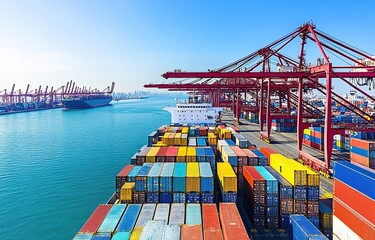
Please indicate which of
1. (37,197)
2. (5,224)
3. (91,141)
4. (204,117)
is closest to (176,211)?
(5,224)

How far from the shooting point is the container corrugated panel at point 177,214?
13701 millimetres

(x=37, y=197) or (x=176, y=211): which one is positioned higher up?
(x=176, y=211)

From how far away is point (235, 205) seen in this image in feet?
51.4

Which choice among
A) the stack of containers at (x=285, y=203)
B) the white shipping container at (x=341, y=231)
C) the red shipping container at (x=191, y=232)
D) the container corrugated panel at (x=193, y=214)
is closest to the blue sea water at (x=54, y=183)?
the container corrugated panel at (x=193, y=214)

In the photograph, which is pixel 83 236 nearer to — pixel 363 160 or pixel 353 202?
pixel 353 202

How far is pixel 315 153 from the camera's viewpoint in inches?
1470

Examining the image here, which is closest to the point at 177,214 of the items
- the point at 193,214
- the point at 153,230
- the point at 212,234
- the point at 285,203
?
the point at 193,214

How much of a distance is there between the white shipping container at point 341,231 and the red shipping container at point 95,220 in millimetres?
13083

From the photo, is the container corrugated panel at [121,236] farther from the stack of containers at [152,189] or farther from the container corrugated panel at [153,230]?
the stack of containers at [152,189]

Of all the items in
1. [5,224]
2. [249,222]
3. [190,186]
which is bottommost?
[5,224]

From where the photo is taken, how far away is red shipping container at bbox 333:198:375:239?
13.0 meters

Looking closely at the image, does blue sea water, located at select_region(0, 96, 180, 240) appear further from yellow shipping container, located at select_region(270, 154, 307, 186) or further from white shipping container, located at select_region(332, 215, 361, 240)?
white shipping container, located at select_region(332, 215, 361, 240)

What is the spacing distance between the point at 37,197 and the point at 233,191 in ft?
69.8

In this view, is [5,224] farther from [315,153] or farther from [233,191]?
[315,153]
